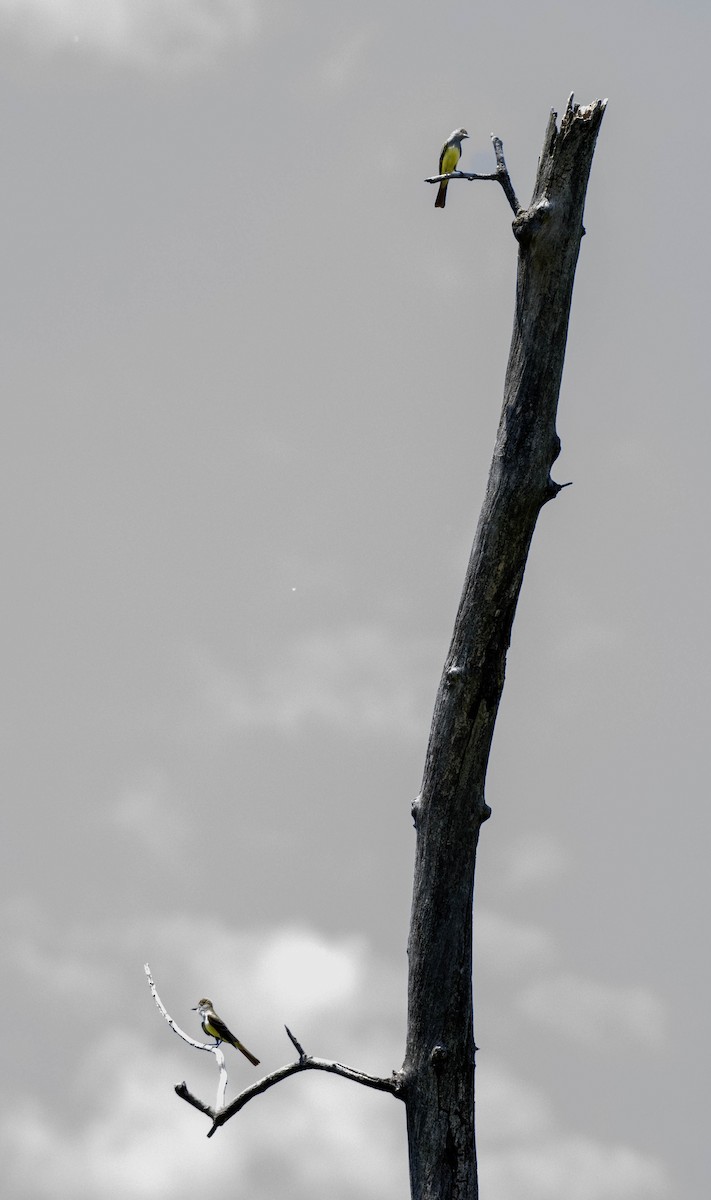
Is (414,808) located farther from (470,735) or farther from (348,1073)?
(348,1073)

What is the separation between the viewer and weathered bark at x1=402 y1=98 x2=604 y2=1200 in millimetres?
5223

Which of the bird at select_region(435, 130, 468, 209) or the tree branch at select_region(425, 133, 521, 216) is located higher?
the bird at select_region(435, 130, 468, 209)

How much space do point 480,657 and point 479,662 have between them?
2 centimetres

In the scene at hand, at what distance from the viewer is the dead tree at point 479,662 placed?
5227 mm

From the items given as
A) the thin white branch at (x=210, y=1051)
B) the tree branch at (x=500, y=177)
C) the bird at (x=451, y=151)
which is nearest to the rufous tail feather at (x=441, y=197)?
the bird at (x=451, y=151)

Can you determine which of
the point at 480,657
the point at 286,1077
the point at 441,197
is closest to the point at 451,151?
the point at 441,197

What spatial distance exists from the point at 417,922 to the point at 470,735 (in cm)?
93

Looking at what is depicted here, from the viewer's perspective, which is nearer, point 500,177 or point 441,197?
point 500,177

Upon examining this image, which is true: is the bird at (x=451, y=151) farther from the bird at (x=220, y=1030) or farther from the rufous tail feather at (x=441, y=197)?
the bird at (x=220, y=1030)

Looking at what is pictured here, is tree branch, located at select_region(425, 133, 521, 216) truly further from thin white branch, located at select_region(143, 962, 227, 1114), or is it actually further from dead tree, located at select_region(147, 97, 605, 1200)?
thin white branch, located at select_region(143, 962, 227, 1114)

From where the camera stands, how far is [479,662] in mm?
5293

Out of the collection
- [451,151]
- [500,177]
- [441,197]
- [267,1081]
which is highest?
[451,151]

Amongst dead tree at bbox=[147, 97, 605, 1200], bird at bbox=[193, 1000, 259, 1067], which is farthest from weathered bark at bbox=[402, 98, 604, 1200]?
bird at bbox=[193, 1000, 259, 1067]

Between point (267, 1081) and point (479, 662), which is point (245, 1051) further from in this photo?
point (479, 662)
